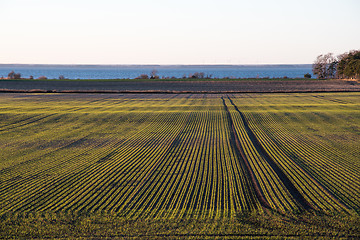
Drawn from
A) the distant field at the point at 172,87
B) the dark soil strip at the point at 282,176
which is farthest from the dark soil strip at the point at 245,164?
the distant field at the point at 172,87

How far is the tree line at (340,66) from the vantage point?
84738mm

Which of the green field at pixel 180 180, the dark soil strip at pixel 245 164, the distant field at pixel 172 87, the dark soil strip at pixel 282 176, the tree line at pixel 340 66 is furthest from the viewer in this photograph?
the tree line at pixel 340 66

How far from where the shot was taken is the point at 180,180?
13820 millimetres

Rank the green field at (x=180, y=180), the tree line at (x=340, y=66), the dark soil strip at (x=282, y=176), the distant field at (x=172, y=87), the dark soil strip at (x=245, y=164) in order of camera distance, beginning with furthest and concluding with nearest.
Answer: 1. the tree line at (x=340, y=66)
2. the distant field at (x=172, y=87)
3. the dark soil strip at (x=245, y=164)
4. the dark soil strip at (x=282, y=176)
5. the green field at (x=180, y=180)

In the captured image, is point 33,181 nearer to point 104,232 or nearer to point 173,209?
point 104,232

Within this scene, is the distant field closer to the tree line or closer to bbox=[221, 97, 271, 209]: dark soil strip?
the tree line

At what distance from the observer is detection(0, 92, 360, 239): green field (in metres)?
9.86

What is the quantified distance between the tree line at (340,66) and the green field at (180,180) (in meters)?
68.4

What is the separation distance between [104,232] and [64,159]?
909cm

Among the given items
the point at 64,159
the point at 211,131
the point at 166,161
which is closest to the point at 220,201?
the point at 166,161

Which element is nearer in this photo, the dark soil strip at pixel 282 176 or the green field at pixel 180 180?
the green field at pixel 180 180

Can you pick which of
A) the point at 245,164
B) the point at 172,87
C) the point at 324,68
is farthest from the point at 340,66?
the point at 245,164

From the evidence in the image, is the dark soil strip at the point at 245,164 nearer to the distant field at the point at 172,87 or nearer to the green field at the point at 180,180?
the green field at the point at 180,180
